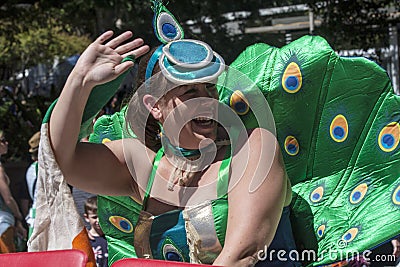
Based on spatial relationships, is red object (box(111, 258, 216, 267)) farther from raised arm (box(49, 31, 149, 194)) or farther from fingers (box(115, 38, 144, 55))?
fingers (box(115, 38, 144, 55))

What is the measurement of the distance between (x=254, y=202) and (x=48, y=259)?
608 millimetres

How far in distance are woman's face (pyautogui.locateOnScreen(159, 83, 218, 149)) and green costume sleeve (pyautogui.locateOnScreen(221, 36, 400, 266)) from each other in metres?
0.31

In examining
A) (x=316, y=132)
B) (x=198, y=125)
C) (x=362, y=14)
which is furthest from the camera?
(x=362, y=14)

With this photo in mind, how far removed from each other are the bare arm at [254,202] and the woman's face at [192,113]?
0.14 m

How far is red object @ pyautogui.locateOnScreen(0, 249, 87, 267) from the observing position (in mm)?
2016

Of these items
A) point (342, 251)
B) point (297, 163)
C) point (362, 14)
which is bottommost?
point (362, 14)

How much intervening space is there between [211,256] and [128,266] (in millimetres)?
292

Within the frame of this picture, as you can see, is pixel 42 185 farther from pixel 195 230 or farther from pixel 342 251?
pixel 342 251

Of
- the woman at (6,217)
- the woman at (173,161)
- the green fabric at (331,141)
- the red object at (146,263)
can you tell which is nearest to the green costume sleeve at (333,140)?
the green fabric at (331,141)

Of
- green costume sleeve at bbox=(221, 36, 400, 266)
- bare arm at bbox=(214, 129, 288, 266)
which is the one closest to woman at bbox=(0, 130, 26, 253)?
green costume sleeve at bbox=(221, 36, 400, 266)

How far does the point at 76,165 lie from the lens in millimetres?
2164

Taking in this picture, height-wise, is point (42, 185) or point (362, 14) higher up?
point (42, 185)

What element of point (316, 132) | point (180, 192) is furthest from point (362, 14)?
point (180, 192)

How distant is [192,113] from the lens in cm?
209
